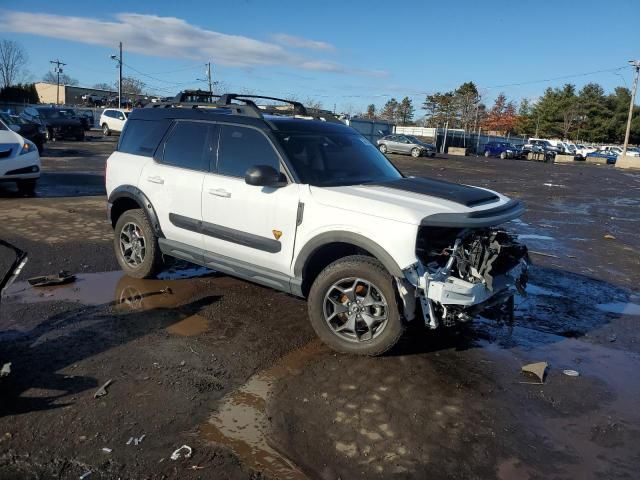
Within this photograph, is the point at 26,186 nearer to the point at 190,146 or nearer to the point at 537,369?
the point at 190,146

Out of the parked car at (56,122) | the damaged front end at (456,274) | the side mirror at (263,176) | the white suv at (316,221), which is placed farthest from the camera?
the parked car at (56,122)

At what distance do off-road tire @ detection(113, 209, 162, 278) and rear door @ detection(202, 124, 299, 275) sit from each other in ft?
2.98

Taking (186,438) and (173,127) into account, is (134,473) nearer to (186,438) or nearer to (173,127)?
(186,438)

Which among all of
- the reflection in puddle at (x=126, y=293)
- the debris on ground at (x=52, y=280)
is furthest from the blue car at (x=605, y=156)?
the debris on ground at (x=52, y=280)

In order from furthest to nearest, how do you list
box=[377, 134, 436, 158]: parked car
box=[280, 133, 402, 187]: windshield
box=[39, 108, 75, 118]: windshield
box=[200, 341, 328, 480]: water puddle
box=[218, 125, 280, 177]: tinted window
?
box=[377, 134, 436, 158]: parked car, box=[39, 108, 75, 118]: windshield, box=[218, 125, 280, 177]: tinted window, box=[280, 133, 402, 187]: windshield, box=[200, 341, 328, 480]: water puddle

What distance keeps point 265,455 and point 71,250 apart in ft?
18.1

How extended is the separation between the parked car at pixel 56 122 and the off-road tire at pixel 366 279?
31744 millimetres

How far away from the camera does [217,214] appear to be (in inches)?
212

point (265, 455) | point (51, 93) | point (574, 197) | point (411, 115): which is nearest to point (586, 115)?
point (411, 115)

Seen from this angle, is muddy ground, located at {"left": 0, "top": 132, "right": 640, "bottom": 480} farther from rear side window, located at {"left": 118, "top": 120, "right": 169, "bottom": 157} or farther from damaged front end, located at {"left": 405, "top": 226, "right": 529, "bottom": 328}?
rear side window, located at {"left": 118, "top": 120, "right": 169, "bottom": 157}

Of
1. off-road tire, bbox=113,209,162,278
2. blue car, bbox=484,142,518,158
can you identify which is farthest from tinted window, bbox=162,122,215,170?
blue car, bbox=484,142,518,158

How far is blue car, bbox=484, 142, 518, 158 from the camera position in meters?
51.0

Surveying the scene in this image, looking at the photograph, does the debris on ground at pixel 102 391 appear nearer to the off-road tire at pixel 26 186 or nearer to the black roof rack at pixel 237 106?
the black roof rack at pixel 237 106

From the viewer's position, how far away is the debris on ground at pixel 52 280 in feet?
19.8
